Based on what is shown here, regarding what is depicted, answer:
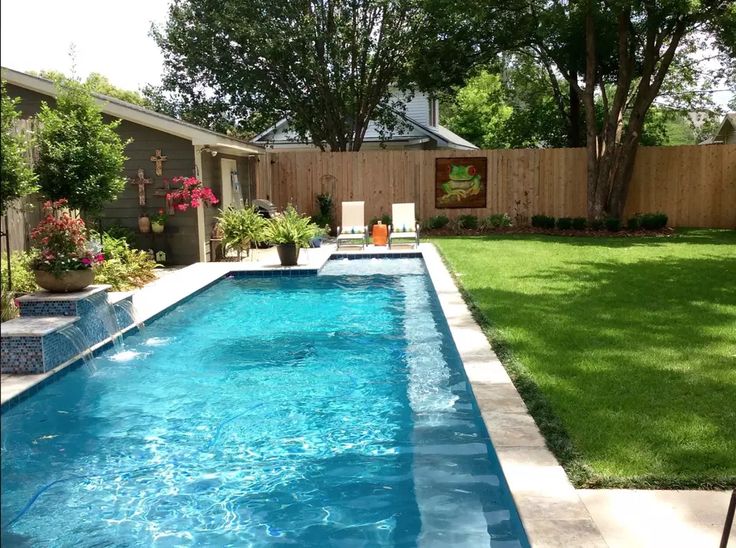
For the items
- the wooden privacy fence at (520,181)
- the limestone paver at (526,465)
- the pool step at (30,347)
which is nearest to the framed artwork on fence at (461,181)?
the wooden privacy fence at (520,181)

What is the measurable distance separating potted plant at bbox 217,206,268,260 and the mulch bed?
213 inches

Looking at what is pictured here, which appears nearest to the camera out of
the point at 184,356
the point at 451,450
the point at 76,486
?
the point at 76,486

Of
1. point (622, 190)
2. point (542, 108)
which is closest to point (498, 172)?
point (622, 190)

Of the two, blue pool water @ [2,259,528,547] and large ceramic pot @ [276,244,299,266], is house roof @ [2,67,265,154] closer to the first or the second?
large ceramic pot @ [276,244,299,266]

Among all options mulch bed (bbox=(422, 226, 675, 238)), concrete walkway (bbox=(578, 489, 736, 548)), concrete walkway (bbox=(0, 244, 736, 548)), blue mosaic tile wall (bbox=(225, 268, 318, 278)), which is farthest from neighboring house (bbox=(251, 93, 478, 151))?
concrete walkway (bbox=(578, 489, 736, 548))

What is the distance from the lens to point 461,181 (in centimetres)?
1784

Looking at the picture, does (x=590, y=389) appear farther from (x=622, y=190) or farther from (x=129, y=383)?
(x=622, y=190)

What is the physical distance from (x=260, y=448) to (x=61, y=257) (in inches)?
129

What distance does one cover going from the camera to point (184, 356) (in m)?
6.95

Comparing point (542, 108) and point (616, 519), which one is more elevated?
point (542, 108)

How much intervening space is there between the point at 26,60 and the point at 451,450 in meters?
3.63

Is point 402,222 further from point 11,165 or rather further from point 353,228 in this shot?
point 11,165

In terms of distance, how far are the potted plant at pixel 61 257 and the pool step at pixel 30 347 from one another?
2.22ft

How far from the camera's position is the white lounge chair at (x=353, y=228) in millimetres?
14148
